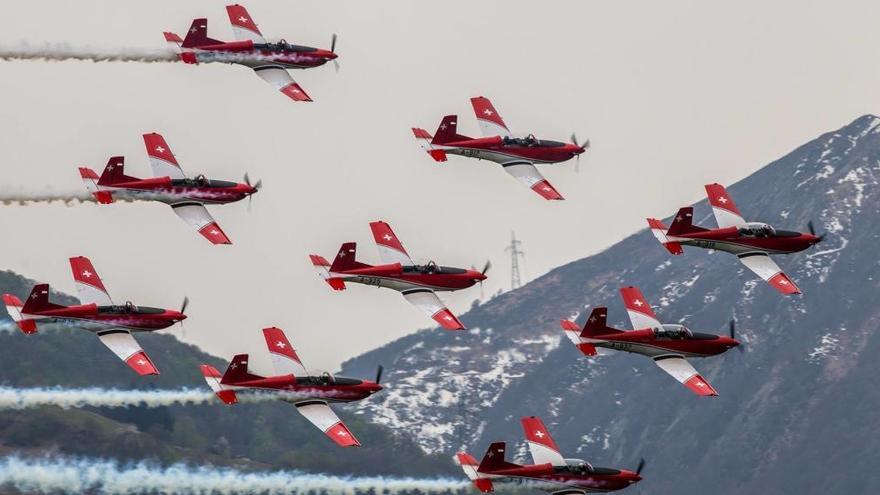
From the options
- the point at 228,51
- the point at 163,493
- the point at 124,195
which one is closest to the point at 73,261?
the point at 124,195

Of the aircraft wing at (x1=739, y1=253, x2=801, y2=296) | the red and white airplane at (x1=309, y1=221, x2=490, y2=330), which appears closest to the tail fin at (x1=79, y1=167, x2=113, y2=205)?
the red and white airplane at (x1=309, y1=221, x2=490, y2=330)

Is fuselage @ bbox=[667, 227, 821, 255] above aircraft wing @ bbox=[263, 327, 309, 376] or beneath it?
above

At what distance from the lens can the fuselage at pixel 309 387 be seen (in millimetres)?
121125

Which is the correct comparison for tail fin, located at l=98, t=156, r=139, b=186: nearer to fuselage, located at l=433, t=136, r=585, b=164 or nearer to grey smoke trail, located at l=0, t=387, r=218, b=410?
grey smoke trail, located at l=0, t=387, r=218, b=410

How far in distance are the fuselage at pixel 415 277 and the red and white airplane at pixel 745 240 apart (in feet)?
40.9

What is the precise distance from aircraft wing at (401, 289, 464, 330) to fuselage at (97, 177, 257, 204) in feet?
38.8

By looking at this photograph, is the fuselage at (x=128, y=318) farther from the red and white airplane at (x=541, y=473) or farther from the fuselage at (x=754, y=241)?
the fuselage at (x=754, y=241)

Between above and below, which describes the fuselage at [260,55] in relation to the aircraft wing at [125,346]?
above

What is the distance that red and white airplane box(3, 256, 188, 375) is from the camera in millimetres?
121500

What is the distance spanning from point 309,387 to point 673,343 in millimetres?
22459

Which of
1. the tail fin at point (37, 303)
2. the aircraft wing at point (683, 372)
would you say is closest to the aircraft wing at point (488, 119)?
the aircraft wing at point (683, 372)

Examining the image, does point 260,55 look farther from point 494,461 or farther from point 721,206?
point 494,461

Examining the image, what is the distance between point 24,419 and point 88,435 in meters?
6.15

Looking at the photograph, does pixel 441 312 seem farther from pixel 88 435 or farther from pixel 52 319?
pixel 88 435
